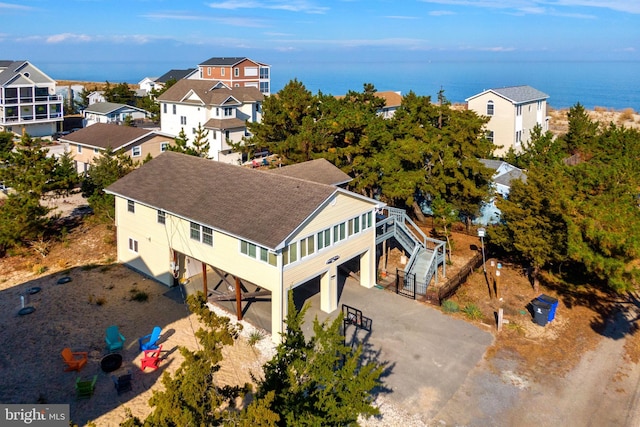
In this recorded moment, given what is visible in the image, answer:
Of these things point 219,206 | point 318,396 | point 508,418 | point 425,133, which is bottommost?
point 508,418

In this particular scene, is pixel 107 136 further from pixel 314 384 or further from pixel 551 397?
pixel 551 397

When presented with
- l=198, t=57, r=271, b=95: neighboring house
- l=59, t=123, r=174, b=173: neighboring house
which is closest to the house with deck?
l=59, t=123, r=174, b=173: neighboring house

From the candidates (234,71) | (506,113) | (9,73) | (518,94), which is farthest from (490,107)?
(9,73)

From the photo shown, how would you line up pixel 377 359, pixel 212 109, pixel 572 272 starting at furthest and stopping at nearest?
pixel 212 109
pixel 572 272
pixel 377 359

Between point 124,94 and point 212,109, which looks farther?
point 124,94

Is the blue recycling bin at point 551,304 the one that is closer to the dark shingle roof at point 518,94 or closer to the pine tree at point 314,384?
the pine tree at point 314,384

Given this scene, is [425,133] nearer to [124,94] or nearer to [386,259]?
[386,259]

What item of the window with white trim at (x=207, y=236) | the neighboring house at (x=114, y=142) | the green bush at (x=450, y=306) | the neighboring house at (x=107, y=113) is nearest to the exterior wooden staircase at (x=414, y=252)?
the green bush at (x=450, y=306)

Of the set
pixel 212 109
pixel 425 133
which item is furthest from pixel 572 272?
pixel 212 109
